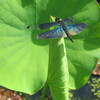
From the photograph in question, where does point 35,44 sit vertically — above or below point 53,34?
below

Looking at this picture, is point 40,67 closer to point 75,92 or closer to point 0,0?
point 0,0

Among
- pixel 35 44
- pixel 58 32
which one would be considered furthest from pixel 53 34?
pixel 35 44

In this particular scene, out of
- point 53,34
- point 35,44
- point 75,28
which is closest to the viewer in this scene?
point 53,34

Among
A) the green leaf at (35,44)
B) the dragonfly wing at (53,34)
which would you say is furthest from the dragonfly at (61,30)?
the green leaf at (35,44)

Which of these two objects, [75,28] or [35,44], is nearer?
[75,28]

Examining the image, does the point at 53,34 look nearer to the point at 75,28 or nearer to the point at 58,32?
the point at 58,32

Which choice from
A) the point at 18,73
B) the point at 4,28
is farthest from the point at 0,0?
the point at 18,73

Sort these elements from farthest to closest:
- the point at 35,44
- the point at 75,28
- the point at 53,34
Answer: the point at 35,44 < the point at 75,28 < the point at 53,34

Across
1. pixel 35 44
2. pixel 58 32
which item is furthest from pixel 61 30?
pixel 35 44
